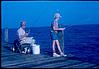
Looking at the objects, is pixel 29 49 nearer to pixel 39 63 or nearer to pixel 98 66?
pixel 39 63

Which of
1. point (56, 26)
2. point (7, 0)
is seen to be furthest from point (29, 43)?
point (7, 0)

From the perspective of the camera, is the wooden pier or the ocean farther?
the ocean

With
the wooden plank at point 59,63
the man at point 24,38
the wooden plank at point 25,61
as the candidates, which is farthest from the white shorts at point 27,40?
the wooden plank at point 59,63

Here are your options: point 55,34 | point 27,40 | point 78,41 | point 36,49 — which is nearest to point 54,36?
point 55,34

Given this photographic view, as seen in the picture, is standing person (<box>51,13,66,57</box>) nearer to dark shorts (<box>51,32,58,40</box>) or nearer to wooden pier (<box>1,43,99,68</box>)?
dark shorts (<box>51,32,58,40</box>)

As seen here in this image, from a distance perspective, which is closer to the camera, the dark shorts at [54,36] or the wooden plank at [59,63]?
the wooden plank at [59,63]

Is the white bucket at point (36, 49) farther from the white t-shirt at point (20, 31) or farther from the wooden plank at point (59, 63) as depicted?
the wooden plank at point (59, 63)

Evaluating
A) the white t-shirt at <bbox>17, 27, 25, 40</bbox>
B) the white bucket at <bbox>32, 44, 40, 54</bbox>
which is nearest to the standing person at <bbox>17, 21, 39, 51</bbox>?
the white t-shirt at <bbox>17, 27, 25, 40</bbox>

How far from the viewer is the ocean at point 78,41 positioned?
6.72 metres

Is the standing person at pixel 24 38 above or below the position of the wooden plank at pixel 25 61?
above

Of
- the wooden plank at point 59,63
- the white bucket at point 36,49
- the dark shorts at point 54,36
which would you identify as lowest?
the wooden plank at point 59,63

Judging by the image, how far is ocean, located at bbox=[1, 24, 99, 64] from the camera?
→ 672 centimetres

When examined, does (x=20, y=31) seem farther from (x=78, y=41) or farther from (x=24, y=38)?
(x=78, y=41)

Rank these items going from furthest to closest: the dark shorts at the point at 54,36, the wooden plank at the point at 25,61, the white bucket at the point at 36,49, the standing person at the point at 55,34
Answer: the white bucket at the point at 36,49 → the dark shorts at the point at 54,36 → the standing person at the point at 55,34 → the wooden plank at the point at 25,61
